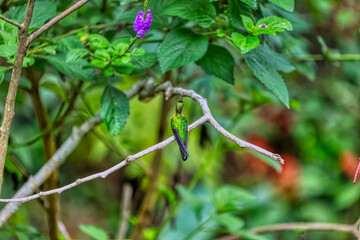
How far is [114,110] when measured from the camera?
79cm

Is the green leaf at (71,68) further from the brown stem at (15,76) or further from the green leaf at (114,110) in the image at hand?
the brown stem at (15,76)

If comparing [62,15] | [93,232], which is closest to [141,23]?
[62,15]

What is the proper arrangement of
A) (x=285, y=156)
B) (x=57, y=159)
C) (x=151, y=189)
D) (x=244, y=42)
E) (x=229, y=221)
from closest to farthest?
(x=244, y=42)
(x=57, y=159)
(x=229, y=221)
(x=151, y=189)
(x=285, y=156)

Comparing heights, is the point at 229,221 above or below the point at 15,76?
below

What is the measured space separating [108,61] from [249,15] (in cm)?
22

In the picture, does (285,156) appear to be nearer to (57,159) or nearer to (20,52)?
(57,159)

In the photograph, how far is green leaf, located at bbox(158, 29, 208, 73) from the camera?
27.4 inches

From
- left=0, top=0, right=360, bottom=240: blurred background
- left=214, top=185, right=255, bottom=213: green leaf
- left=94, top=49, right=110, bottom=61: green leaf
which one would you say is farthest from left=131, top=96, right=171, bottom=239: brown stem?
left=0, top=0, right=360, bottom=240: blurred background

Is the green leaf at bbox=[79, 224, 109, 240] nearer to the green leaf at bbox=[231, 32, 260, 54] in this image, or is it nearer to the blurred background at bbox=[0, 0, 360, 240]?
the green leaf at bbox=[231, 32, 260, 54]

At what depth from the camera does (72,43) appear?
0.78 m

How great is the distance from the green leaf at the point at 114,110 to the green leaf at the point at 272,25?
0.84ft

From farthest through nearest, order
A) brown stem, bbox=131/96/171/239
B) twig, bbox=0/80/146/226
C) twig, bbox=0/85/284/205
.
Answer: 1. brown stem, bbox=131/96/171/239
2. twig, bbox=0/80/146/226
3. twig, bbox=0/85/284/205

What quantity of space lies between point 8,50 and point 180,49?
246 millimetres

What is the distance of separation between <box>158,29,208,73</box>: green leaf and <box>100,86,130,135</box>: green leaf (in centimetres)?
13
